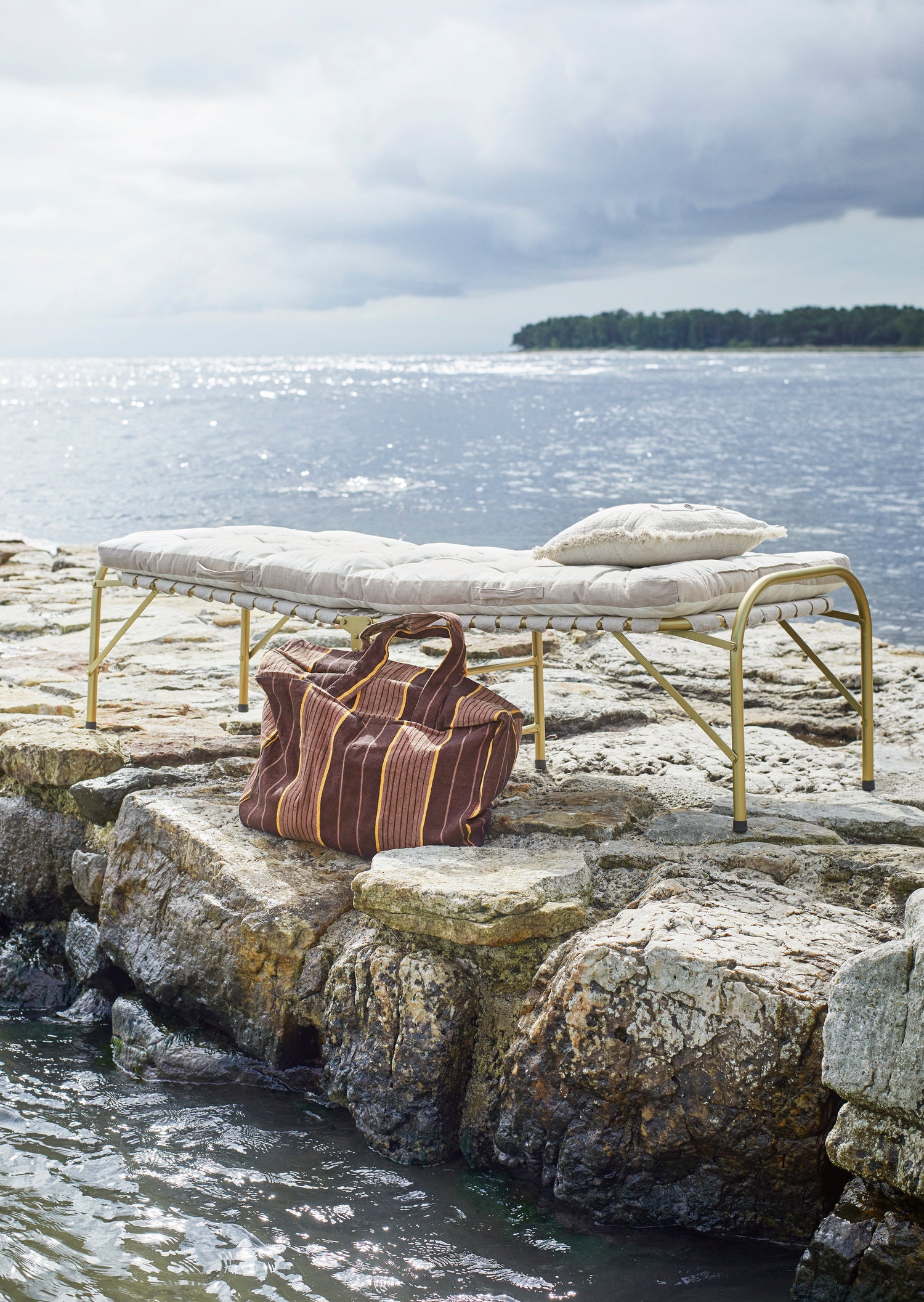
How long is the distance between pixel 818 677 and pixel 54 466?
2699 centimetres

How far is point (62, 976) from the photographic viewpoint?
139 inches

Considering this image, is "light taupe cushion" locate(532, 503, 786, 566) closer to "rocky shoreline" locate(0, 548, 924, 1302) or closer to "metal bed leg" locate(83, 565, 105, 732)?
"rocky shoreline" locate(0, 548, 924, 1302)

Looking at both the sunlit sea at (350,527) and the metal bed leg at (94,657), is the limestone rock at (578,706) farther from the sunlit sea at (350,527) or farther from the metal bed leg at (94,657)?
the sunlit sea at (350,527)

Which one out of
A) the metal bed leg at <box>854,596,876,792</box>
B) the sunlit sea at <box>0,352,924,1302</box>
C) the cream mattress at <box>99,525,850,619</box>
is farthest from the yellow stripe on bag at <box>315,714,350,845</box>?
the metal bed leg at <box>854,596,876,792</box>

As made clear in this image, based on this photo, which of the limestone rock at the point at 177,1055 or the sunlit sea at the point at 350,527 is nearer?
the sunlit sea at the point at 350,527

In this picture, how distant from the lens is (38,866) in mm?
3736

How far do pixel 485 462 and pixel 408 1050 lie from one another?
28030 mm

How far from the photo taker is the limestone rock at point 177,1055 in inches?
115

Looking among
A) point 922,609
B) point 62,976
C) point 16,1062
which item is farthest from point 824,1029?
point 922,609

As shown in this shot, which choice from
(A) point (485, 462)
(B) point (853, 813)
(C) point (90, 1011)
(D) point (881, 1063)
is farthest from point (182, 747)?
(A) point (485, 462)

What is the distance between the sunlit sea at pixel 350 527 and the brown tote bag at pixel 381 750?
0.73 m

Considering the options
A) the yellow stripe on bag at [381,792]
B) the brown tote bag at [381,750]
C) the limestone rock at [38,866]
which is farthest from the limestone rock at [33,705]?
the yellow stripe on bag at [381,792]

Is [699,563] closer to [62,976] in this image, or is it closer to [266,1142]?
[266,1142]

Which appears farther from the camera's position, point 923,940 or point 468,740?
point 468,740
